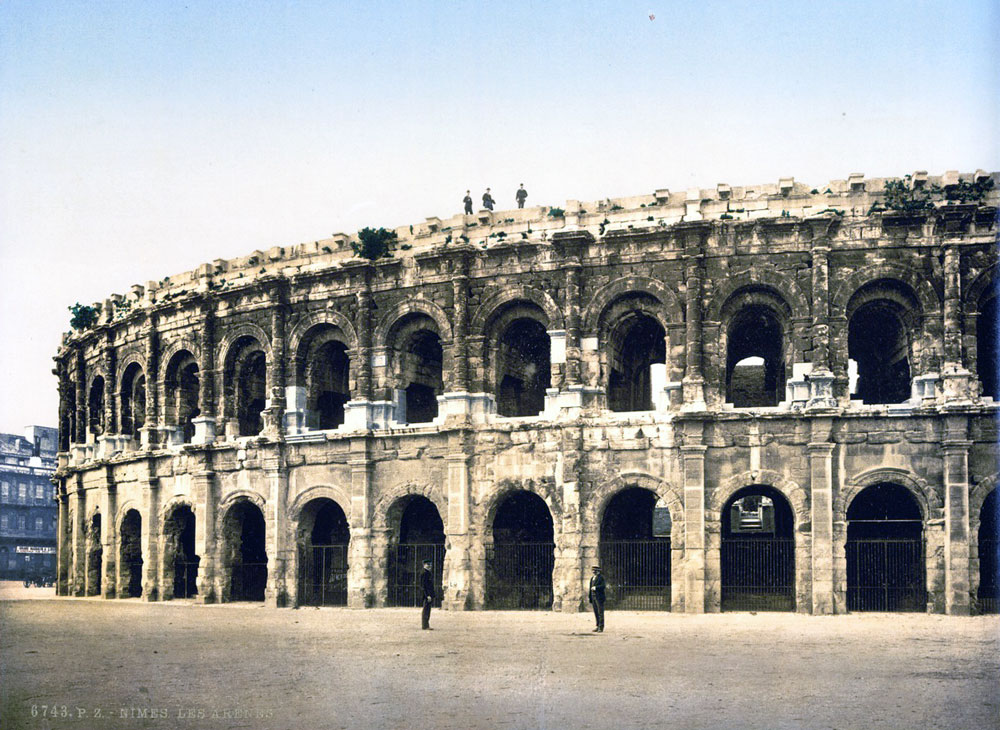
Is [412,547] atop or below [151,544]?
atop

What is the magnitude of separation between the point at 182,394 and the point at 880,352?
17.8 metres

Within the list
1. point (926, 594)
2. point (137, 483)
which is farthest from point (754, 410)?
point (137, 483)

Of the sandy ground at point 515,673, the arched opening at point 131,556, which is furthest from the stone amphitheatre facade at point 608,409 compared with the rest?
the sandy ground at point 515,673

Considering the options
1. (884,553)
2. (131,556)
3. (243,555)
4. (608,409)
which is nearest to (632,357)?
(608,409)

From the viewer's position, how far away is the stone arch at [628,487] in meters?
21.7

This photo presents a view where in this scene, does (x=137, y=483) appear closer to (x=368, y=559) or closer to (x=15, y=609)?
(x=15, y=609)

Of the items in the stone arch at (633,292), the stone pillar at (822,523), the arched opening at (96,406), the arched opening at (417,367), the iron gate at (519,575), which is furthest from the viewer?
the arched opening at (96,406)

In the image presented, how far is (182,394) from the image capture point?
29.5m

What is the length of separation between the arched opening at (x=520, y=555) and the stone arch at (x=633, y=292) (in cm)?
396

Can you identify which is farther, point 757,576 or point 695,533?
point 757,576

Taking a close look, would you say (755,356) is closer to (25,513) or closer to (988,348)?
(988,348)

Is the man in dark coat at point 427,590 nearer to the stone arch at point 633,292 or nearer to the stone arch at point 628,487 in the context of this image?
the stone arch at point 628,487

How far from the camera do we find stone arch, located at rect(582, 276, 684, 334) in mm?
22312

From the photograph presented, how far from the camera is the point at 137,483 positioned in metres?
29.7
